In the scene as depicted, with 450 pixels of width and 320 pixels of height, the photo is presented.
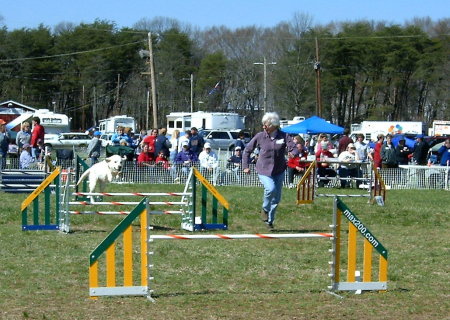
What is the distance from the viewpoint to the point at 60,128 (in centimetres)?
5212

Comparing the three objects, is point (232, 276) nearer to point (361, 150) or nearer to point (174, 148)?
point (361, 150)

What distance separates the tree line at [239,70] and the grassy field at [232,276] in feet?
168

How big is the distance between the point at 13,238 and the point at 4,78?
65452 millimetres

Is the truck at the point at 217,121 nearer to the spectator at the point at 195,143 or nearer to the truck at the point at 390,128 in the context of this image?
the truck at the point at 390,128

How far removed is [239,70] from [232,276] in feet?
211

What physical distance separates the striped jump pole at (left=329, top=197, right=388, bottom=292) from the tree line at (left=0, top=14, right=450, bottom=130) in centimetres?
5578

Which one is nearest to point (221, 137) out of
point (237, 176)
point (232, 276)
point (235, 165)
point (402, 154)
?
point (402, 154)

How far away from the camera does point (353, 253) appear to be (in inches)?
322

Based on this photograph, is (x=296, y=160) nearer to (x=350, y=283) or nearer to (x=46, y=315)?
(x=350, y=283)

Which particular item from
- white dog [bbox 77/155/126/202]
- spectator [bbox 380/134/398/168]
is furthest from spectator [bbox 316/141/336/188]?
white dog [bbox 77/155/126/202]

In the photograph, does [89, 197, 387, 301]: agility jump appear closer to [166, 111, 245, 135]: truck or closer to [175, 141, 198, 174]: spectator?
[175, 141, 198, 174]: spectator

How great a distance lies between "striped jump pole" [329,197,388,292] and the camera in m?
8.11

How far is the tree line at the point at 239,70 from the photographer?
2596 inches

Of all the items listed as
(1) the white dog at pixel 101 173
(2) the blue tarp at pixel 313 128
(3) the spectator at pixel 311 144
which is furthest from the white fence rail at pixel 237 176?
(3) the spectator at pixel 311 144
